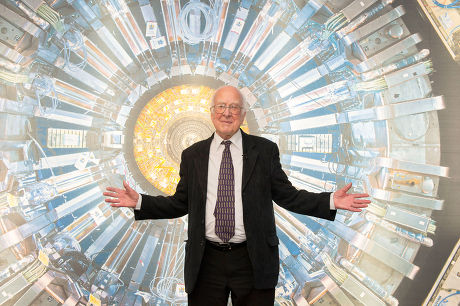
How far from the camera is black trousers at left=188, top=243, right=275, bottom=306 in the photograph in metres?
1.88

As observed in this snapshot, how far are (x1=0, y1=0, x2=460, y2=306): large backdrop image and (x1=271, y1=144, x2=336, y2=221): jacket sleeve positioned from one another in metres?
1.02

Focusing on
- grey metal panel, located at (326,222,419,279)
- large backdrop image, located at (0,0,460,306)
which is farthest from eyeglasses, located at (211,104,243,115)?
grey metal panel, located at (326,222,419,279)

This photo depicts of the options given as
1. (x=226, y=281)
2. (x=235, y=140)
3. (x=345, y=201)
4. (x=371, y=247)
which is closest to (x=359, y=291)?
(x=371, y=247)

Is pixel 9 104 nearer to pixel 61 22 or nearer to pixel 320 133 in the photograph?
pixel 61 22

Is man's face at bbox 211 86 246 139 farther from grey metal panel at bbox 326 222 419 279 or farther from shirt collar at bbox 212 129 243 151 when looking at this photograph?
grey metal panel at bbox 326 222 419 279

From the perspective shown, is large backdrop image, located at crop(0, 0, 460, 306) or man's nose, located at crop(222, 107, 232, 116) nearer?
man's nose, located at crop(222, 107, 232, 116)

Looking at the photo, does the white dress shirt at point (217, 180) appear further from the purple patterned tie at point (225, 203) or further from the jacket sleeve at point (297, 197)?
the jacket sleeve at point (297, 197)

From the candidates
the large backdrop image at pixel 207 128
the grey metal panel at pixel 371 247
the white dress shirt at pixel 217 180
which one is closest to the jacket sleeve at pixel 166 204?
the white dress shirt at pixel 217 180

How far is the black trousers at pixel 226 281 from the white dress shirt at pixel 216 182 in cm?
7

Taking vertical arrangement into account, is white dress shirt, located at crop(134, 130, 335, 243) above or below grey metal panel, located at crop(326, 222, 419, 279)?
above

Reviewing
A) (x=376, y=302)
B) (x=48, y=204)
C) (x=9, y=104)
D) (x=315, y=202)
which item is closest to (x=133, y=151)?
(x=48, y=204)

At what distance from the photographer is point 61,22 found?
2877mm

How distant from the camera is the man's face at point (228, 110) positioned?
1.95 meters

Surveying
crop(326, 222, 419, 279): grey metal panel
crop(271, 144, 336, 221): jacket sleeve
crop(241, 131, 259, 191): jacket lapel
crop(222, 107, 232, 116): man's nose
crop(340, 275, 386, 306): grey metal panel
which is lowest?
crop(340, 275, 386, 306): grey metal panel
